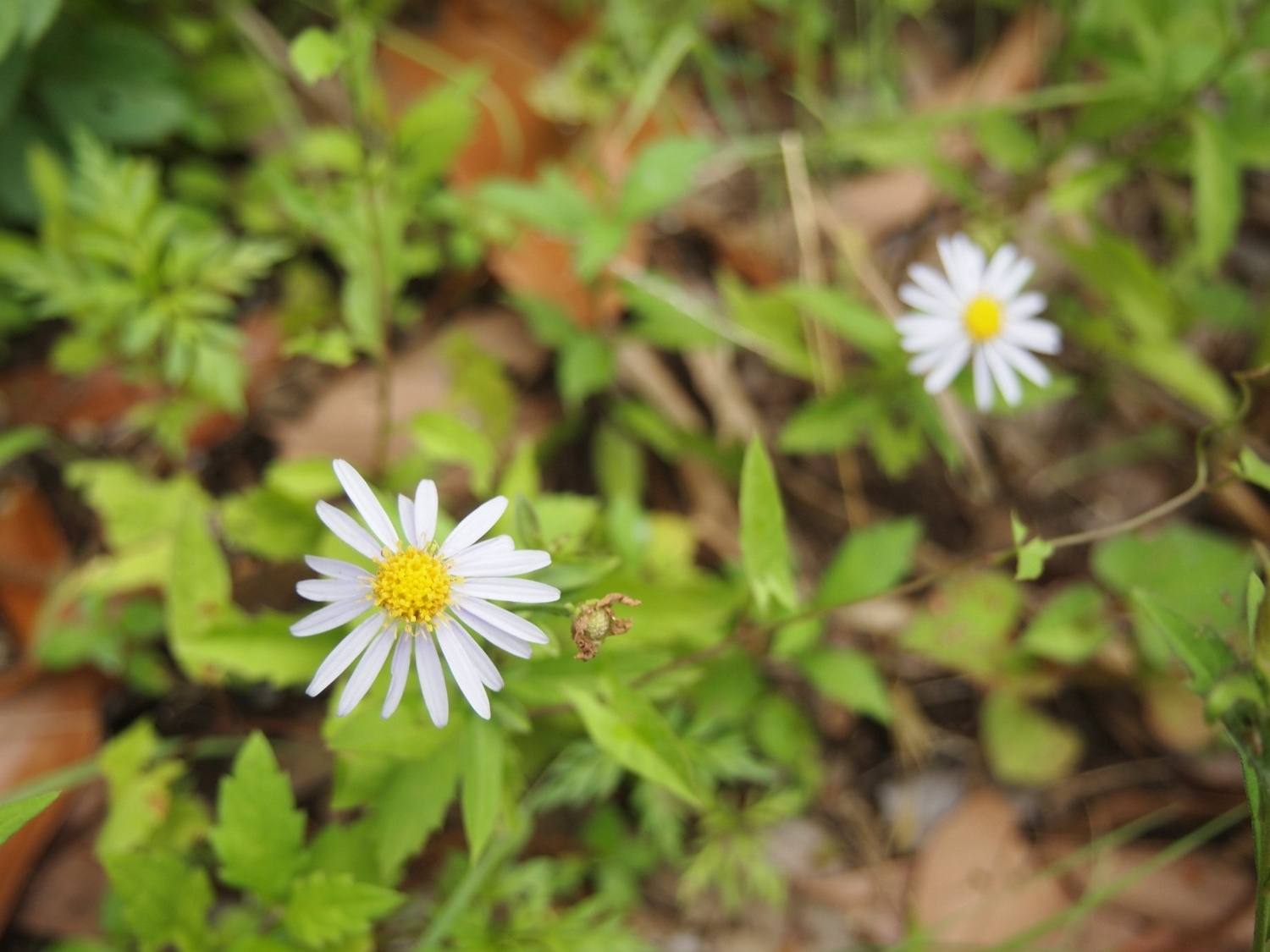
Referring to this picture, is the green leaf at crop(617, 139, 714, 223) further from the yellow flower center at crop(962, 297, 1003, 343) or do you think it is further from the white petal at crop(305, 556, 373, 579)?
the white petal at crop(305, 556, 373, 579)

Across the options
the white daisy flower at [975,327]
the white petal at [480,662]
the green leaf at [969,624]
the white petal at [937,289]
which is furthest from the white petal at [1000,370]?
the white petal at [480,662]

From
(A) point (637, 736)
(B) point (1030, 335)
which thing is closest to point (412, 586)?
(A) point (637, 736)

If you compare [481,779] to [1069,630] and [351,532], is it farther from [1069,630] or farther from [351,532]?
[1069,630]

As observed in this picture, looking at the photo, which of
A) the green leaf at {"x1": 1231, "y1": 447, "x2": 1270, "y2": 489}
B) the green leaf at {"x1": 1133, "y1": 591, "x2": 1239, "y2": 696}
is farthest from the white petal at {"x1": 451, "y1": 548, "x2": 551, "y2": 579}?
the green leaf at {"x1": 1231, "y1": 447, "x2": 1270, "y2": 489}

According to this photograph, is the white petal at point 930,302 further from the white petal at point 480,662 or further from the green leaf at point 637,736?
the white petal at point 480,662

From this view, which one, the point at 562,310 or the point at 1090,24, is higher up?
the point at 1090,24

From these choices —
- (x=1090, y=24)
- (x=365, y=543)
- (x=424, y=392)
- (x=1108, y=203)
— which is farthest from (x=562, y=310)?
(x=1108, y=203)

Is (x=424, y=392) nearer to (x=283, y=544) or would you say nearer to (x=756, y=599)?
(x=283, y=544)
